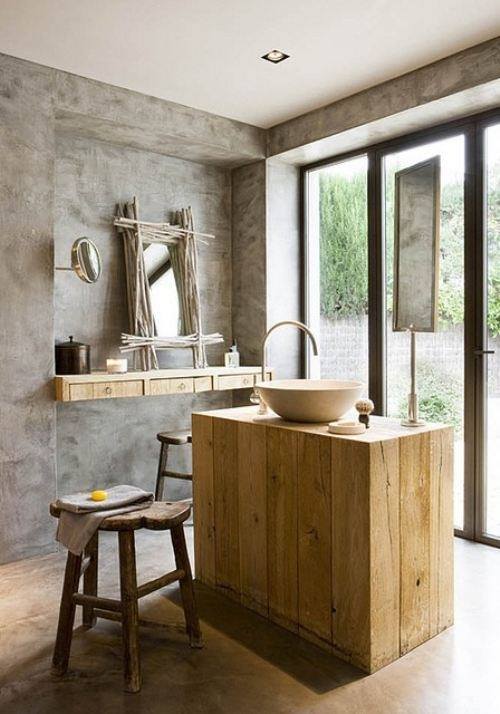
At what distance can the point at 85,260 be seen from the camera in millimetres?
3568

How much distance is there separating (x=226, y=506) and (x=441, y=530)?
36.9 inches

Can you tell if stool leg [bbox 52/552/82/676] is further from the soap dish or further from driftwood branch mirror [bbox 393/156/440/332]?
driftwood branch mirror [bbox 393/156/440/332]

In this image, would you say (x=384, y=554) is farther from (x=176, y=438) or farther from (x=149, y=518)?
(x=176, y=438)

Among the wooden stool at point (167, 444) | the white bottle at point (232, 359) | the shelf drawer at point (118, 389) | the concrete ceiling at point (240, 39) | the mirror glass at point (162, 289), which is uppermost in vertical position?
the concrete ceiling at point (240, 39)

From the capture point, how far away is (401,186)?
265 cm

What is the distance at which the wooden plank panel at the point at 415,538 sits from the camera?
221cm

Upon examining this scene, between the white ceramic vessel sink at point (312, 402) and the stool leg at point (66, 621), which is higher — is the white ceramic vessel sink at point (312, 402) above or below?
above

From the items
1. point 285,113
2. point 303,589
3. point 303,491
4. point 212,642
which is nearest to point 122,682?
point 212,642

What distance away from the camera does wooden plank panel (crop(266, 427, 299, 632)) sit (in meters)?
2.38

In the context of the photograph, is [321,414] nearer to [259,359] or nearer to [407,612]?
[407,612]

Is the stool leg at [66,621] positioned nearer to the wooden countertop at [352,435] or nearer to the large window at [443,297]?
the wooden countertop at [352,435]

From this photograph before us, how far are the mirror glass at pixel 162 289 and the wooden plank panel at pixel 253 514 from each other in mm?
1710

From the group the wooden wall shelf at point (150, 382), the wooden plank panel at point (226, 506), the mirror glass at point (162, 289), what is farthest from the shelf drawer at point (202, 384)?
the wooden plank panel at point (226, 506)

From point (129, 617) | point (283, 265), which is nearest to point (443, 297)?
point (283, 265)
